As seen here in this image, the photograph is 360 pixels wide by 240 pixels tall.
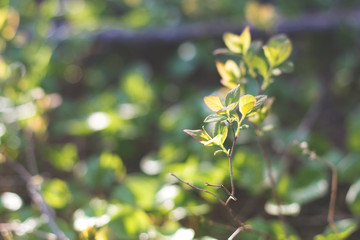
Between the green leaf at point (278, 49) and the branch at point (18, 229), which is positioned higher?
the green leaf at point (278, 49)

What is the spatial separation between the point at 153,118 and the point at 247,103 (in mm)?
874

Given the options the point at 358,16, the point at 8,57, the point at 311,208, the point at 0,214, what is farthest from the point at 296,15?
the point at 0,214

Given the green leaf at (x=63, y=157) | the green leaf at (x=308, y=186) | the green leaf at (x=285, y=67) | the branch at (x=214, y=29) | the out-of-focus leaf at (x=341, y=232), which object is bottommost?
the out-of-focus leaf at (x=341, y=232)

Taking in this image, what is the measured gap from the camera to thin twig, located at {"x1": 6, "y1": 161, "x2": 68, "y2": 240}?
0.96m

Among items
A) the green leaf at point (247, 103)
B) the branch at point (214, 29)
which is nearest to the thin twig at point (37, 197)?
the green leaf at point (247, 103)

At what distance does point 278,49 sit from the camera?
743mm

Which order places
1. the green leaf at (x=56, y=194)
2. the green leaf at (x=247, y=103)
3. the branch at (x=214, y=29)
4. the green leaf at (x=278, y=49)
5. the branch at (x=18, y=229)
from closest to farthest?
the green leaf at (x=247, y=103), the green leaf at (x=278, y=49), the branch at (x=18, y=229), the green leaf at (x=56, y=194), the branch at (x=214, y=29)

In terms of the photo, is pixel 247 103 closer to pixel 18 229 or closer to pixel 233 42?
pixel 233 42

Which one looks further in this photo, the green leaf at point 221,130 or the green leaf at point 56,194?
the green leaf at point 56,194

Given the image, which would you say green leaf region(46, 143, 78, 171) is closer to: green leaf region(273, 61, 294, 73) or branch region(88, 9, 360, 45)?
branch region(88, 9, 360, 45)

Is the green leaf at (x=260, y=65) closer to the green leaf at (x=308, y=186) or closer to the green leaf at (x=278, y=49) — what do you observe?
the green leaf at (x=278, y=49)

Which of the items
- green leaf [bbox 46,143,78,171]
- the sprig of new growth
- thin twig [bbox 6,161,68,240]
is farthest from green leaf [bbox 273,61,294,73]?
green leaf [bbox 46,143,78,171]

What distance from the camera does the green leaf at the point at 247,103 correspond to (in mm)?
617

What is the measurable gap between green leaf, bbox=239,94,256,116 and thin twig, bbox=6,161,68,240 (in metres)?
0.57
